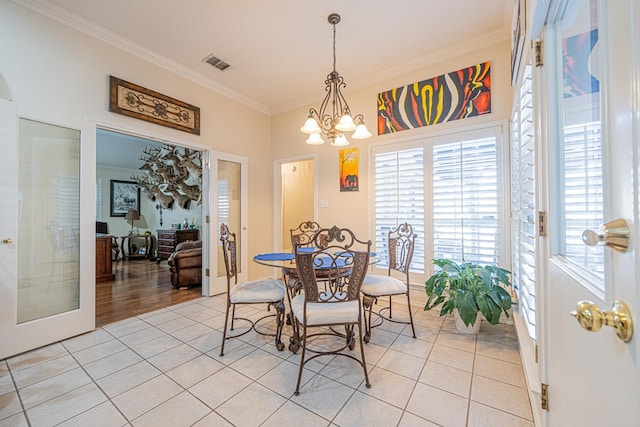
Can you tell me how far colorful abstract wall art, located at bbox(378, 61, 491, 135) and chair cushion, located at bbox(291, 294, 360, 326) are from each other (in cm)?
250

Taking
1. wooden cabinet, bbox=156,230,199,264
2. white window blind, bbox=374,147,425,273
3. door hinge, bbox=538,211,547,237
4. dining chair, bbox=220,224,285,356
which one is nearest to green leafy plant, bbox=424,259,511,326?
white window blind, bbox=374,147,425,273

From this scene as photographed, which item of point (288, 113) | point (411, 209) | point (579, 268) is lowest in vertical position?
point (579, 268)

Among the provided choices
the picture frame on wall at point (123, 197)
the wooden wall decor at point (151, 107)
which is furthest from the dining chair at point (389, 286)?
the picture frame on wall at point (123, 197)

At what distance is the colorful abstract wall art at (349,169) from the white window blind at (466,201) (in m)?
1.06

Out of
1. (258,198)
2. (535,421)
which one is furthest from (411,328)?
(258,198)

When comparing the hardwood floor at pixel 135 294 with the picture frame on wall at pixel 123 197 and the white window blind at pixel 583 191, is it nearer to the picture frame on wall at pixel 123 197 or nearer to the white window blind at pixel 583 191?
the picture frame on wall at pixel 123 197

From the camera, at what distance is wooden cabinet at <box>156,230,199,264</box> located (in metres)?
6.35

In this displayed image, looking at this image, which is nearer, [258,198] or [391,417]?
[391,417]

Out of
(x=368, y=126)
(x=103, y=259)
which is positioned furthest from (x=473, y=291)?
(x=103, y=259)

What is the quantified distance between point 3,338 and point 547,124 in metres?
3.98

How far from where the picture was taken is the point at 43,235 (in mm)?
2484

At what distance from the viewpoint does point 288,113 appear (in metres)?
4.60

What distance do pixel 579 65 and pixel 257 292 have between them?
2.33m

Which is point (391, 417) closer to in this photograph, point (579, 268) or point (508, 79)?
point (579, 268)
